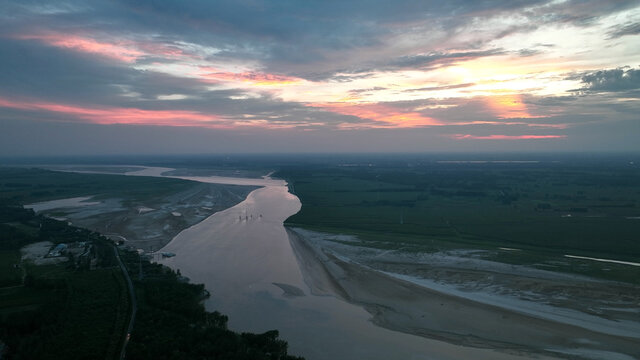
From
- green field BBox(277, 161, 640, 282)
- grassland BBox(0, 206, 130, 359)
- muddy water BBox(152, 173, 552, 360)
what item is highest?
green field BBox(277, 161, 640, 282)

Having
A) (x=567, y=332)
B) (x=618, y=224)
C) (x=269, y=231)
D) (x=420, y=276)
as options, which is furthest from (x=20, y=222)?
(x=618, y=224)

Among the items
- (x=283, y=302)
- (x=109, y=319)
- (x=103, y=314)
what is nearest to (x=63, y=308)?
(x=103, y=314)

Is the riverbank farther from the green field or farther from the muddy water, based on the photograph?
the green field

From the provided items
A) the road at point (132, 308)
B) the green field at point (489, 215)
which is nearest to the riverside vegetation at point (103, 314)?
the road at point (132, 308)

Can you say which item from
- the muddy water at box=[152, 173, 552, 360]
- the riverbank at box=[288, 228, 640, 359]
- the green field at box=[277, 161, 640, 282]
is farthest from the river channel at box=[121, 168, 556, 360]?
the green field at box=[277, 161, 640, 282]

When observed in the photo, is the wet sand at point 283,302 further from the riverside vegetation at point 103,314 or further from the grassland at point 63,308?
the grassland at point 63,308

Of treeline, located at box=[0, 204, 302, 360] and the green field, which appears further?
the green field

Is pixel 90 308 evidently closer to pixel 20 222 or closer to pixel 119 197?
pixel 20 222
